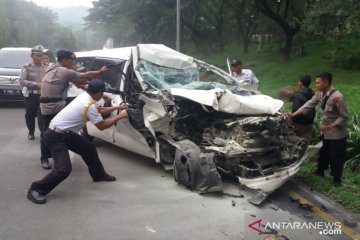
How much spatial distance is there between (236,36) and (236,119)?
33214 mm

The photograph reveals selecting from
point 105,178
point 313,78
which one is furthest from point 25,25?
point 105,178

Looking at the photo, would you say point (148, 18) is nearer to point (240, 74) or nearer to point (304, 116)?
point (240, 74)

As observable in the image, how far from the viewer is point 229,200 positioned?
5539mm

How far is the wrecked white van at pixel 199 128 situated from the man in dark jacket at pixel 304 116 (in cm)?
41

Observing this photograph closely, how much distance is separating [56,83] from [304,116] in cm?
362

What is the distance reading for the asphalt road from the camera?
4516 millimetres

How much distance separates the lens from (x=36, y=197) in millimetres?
5293

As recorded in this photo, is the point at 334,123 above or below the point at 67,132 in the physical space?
above

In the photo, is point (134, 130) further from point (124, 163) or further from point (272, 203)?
point (272, 203)

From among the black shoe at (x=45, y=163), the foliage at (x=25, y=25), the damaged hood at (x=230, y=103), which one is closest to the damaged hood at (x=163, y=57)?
the damaged hood at (x=230, y=103)

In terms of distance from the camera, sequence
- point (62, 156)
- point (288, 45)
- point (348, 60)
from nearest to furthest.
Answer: point (62, 156) → point (348, 60) → point (288, 45)

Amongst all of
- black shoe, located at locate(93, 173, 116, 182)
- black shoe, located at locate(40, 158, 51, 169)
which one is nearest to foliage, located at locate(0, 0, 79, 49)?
black shoe, located at locate(40, 158, 51, 169)

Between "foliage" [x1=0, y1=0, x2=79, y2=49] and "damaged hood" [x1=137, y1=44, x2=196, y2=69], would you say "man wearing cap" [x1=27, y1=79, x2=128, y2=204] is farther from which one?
"foliage" [x1=0, y1=0, x2=79, y2=49]

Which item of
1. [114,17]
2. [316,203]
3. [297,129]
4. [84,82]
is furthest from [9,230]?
[114,17]
